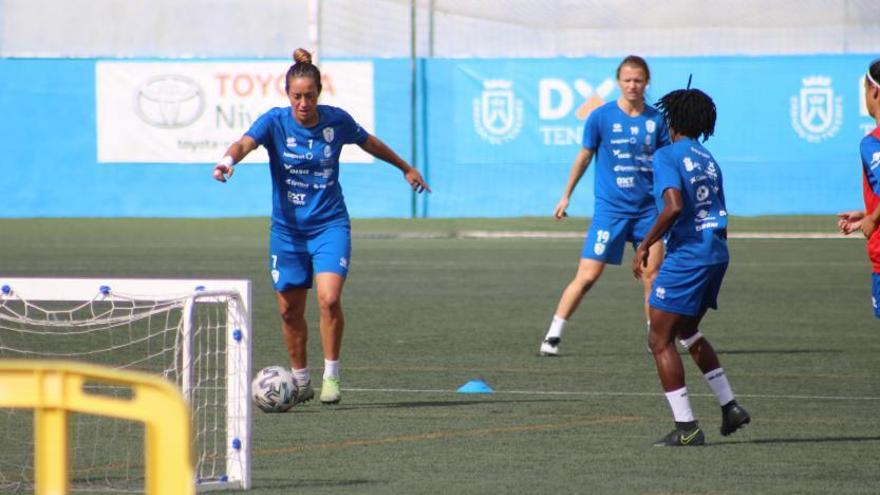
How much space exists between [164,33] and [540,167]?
26.2ft

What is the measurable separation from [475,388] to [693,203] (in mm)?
2666

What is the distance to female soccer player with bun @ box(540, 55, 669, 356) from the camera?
500 inches

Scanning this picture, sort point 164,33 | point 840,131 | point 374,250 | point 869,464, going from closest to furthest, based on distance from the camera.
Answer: point 869,464, point 374,250, point 840,131, point 164,33

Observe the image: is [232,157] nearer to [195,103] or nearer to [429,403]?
[429,403]

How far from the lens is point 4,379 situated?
3.49 meters

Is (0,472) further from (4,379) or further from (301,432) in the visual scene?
(4,379)

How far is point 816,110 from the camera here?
98.7 feet

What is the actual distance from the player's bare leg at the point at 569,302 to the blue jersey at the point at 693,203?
4.15 metres

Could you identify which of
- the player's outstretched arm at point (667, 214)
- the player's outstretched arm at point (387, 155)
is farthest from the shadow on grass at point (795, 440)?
the player's outstretched arm at point (387, 155)

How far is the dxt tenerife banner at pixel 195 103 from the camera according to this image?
102 ft

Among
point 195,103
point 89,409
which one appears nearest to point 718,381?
point 89,409

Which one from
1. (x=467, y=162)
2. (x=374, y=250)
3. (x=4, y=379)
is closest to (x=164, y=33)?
(x=467, y=162)

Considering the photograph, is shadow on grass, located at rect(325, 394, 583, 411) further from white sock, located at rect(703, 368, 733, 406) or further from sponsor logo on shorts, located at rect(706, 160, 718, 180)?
sponsor logo on shorts, located at rect(706, 160, 718, 180)

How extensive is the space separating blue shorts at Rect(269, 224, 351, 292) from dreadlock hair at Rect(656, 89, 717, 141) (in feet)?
8.04
